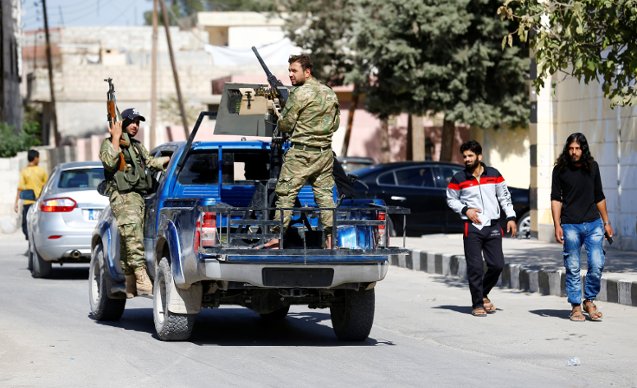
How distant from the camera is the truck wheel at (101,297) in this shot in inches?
488

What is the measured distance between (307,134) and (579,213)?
3.31 metres

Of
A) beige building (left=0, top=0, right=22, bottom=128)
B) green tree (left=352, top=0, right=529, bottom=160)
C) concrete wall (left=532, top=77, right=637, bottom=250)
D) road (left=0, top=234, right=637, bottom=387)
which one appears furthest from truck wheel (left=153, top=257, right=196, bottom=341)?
beige building (left=0, top=0, right=22, bottom=128)

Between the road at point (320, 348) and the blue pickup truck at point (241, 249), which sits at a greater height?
the blue pickup truck at point (241, 249)

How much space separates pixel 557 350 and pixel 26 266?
11.7m

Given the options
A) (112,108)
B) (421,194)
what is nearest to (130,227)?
(112,108)

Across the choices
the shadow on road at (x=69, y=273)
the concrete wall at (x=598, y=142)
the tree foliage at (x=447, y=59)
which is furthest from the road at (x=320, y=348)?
the tree foliage at (x=447, y=59)

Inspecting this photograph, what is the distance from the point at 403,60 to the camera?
3441 centimetres

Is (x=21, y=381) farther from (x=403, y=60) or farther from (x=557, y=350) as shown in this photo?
(x=403, y=60)

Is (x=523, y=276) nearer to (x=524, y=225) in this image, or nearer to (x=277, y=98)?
(x=277, y=98)

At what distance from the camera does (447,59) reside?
35.1 metres

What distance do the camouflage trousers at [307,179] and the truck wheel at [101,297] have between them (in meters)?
2.62

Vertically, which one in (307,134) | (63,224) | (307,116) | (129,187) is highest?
(307,116)

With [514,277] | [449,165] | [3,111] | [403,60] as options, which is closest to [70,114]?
[3,111]

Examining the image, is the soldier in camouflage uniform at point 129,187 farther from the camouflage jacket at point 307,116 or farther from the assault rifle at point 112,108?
the camouflage jacket at point 307,116
